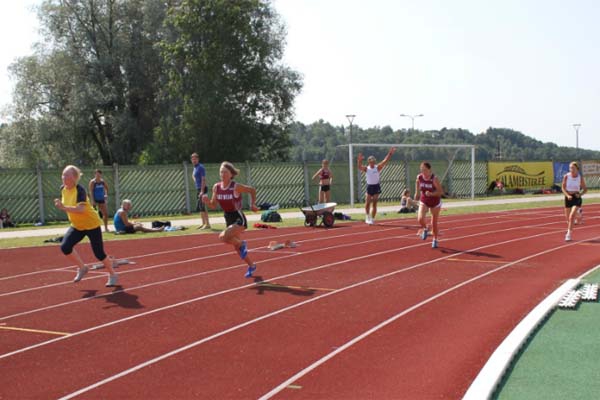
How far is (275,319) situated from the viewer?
7.86 metres

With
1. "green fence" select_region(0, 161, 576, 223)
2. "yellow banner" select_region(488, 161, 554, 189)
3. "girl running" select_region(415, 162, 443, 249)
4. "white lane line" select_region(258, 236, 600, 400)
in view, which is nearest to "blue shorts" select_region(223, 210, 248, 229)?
"white lane line" select_region(258, 236, 600, 400)

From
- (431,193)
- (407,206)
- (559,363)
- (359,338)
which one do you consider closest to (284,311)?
(359,338)

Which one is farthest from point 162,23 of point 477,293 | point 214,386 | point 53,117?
point 214,386

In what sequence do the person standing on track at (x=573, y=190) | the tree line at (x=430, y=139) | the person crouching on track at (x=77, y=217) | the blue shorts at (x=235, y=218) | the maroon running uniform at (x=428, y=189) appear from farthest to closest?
the tree line at (x=430, y=139) → the person standing on track at (x=573, y=190) → the maroon running uniform at (x=428, y=189) → the blue shorts at (x=235, y=218) → the person crouching on track at (x=77, y=217)

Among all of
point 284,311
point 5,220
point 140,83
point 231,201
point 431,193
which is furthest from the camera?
point 140,83

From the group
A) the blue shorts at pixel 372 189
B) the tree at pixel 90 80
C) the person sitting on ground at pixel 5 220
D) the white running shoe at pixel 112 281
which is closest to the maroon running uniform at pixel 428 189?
the blue shorts at pixel 372 189

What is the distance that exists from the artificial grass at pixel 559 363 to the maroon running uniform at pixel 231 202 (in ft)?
16.2

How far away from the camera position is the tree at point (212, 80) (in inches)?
1601

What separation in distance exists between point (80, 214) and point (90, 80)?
34543 mm

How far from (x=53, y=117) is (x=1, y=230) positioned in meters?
22.3

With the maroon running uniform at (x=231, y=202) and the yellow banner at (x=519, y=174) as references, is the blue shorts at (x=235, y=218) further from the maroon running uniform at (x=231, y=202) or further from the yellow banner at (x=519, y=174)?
the yellow banner at (x=519, y=174)

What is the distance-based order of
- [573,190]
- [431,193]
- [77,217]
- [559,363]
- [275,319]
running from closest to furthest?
[559,363]
[275,319]
[77,217]
[431,193]
[573,190]

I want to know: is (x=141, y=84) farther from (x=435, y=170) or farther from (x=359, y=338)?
(x=359, y=338)

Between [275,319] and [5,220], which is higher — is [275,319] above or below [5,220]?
below
